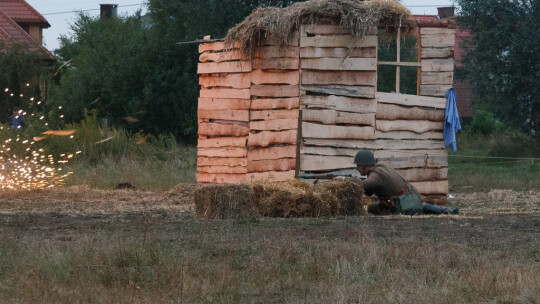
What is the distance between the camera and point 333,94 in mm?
16312

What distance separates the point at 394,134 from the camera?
663 inches

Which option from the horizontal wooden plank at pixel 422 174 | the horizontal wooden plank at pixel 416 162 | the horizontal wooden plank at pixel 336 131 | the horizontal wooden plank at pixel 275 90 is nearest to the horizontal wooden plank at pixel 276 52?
the horizontal wooden plank at pixel 275 90

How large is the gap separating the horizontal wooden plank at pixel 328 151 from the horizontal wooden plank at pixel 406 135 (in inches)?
26.0

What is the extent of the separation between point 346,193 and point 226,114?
5.54 m

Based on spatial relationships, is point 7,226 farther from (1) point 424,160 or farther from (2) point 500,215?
(1) point 424,160

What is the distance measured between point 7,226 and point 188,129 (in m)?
22.2

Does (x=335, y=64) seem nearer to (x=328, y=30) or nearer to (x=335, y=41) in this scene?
(x=335, y=41)

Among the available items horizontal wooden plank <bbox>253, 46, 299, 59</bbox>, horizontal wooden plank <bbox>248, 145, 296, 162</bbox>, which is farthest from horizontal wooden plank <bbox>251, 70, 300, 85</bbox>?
horizontal wooden plank <bbox>248, 145, 296, 162</bbox>

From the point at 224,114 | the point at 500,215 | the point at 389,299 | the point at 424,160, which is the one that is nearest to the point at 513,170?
the point at 424,160

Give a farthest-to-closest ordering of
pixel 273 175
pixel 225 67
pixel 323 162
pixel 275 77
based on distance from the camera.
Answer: pixel 225 67 < pixel 275 77 < pixel 273 175 < pixel 323 162

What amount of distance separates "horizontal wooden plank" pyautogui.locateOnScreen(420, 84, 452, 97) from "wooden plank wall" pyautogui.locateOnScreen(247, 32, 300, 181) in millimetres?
2638

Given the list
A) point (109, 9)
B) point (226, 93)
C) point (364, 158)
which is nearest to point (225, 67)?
point (226, 93)

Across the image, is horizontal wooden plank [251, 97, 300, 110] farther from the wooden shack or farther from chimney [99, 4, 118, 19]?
chimney [99, 4, 118, 19]

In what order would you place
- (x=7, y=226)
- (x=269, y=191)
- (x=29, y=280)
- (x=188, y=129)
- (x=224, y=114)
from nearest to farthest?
(x=29, y=280), (x=7, y=226), (x=269, y=191), (x=224, y=114), (x=188, y=129)
